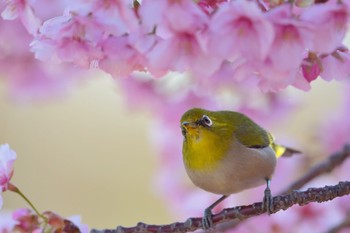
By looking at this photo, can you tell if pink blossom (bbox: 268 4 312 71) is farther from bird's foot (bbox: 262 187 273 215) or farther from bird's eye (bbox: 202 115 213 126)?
bird's eye (bbox: 202 115 213 126)

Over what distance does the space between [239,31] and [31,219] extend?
0.32 m

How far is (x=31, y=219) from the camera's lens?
81cm

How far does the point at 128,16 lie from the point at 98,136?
9.86ft

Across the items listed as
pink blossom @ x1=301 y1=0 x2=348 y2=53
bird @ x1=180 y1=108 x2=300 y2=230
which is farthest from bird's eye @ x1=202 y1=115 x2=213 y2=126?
pink blossom @ x1=301 y1=0 x2=348 y2=53

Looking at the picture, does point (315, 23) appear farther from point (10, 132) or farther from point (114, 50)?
point (10, 132)

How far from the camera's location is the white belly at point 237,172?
3.26 ft

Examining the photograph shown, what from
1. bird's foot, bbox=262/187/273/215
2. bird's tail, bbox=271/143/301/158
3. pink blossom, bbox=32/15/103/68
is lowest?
bird's foot, bbox=262/187/273/215

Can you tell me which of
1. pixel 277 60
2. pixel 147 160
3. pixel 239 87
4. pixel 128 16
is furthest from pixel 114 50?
pixel 147 160

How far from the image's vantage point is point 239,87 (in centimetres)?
183

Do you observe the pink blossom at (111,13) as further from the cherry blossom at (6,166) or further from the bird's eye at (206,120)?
the bird's eye at (206,120)

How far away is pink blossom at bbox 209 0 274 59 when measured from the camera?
654 mm

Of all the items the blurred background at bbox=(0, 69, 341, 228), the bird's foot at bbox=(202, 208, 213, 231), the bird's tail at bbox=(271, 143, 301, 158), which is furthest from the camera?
the blurred background at bbox=(0, 69, 341, 228)

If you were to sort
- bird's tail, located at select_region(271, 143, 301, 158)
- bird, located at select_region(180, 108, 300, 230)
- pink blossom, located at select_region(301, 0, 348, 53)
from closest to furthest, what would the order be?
pink blossom, located at select_region(301, 0, 348, 53), bird, located at select_region(180, 108, 300, 230), bird's tail, located at select_region(271, 143, 301, 158)

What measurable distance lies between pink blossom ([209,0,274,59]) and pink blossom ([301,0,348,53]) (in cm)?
4
